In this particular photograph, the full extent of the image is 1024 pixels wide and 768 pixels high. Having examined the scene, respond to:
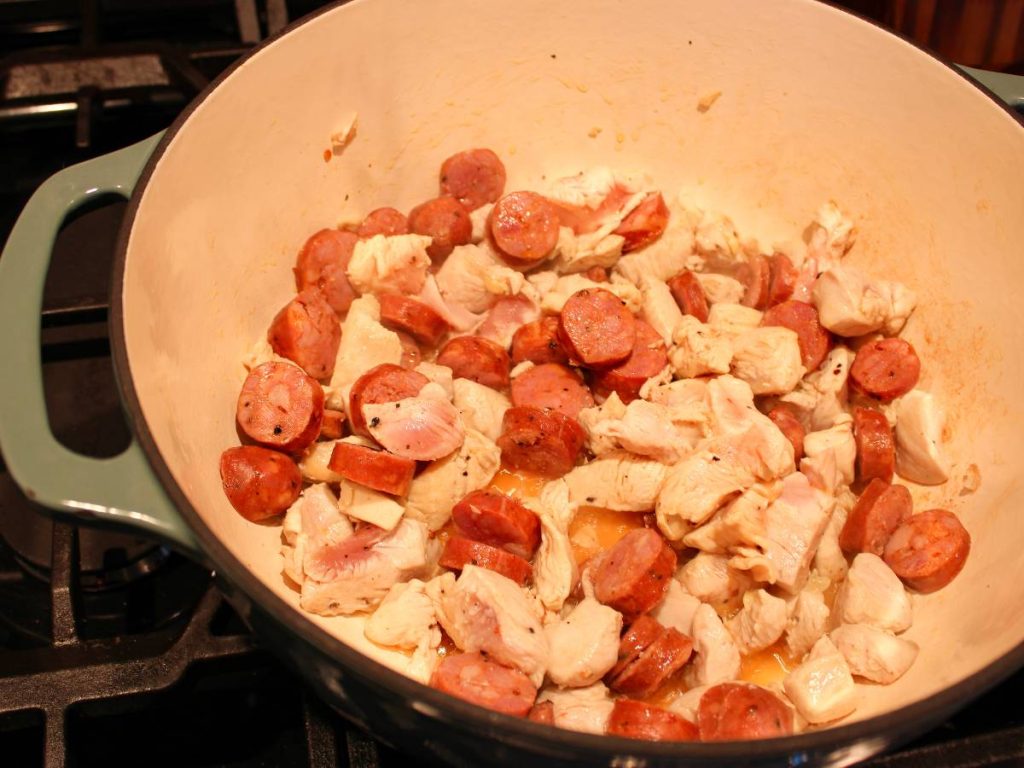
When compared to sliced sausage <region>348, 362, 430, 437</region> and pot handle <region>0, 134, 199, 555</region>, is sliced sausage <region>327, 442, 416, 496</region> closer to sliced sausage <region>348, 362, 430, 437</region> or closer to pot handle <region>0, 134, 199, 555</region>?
sliced sausage <region>348, 362, 430, 437</region>

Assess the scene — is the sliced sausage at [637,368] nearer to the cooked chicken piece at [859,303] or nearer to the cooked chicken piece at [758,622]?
the cooked chicken piece at [859,303]

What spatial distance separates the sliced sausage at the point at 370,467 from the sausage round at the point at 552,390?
0.34 metres

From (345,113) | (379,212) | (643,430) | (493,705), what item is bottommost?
(493,705)

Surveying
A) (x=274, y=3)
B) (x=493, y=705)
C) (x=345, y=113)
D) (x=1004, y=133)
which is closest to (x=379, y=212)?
(x=345, y=113)

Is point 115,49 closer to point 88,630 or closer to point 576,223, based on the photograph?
point 576,223

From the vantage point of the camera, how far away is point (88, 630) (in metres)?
1.74

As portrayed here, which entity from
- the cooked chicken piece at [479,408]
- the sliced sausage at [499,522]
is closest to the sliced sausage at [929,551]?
the sliced sausage at [499,522]

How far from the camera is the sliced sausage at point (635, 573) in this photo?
5.22ft

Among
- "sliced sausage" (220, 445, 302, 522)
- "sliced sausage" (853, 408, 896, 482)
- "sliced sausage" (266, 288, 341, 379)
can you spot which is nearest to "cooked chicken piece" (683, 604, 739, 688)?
"sliced sausage" (853, 408, 896, 482)

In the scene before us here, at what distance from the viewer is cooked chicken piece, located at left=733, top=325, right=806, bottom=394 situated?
187cm

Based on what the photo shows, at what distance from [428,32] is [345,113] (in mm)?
241

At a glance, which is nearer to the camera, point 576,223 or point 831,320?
point 831,320

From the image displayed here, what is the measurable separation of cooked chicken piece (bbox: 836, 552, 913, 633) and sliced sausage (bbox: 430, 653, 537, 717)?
57 centimetres

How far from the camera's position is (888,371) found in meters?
1.93
